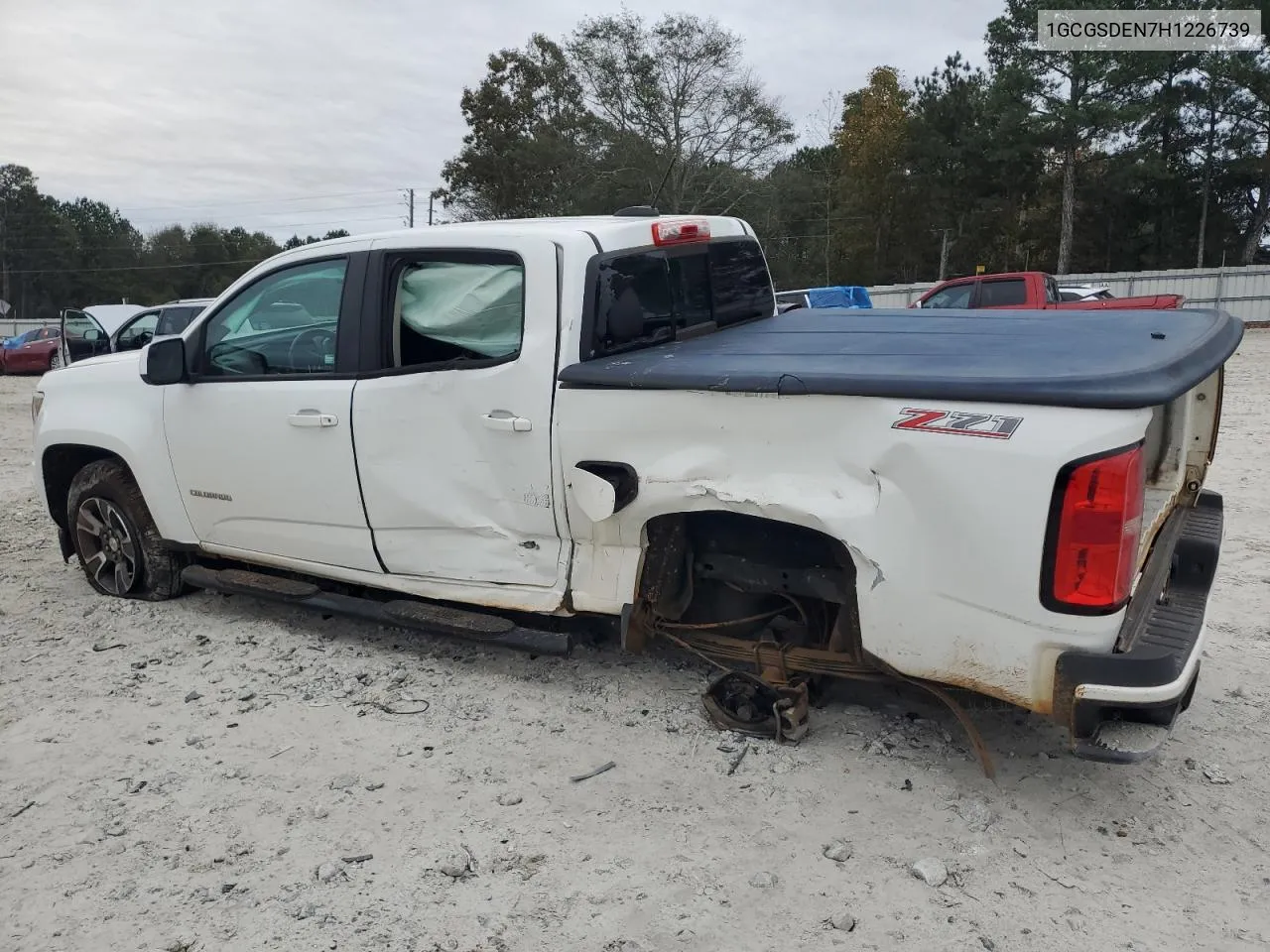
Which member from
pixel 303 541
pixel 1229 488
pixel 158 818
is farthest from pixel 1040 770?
pixel 1229 488

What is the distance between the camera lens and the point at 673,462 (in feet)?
11.1

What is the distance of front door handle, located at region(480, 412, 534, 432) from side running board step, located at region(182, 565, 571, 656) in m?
0.83

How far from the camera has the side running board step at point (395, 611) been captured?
156 inches

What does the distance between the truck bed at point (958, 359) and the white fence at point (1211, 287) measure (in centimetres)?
2521

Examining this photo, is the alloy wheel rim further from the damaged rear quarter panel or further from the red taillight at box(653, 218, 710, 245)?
the red taillight at box(653, 218, 710, 245)

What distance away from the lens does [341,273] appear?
4.27 meters

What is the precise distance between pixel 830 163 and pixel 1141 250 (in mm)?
15834

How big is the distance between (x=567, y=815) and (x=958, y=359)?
6.24 feet

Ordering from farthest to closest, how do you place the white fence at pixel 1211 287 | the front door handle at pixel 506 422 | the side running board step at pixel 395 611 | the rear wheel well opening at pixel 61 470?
the white fence at pixel 1211 287
the rear wheel well opening at pixel 61 470
the side running board step at pixel 395 611
the front door handle at pixel 506 422

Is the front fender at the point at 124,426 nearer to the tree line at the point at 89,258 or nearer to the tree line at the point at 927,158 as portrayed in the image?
the tree line at the point at 927,158

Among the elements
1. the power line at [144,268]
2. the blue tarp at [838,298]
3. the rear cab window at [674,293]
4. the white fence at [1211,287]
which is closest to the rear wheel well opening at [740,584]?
the rear cab window at [674,293]

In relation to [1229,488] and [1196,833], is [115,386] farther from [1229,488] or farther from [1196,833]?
[1229,488]

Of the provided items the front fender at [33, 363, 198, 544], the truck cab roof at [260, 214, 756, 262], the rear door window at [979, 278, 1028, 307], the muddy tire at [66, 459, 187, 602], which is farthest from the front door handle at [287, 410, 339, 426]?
the rear door window at [979, 278, 1028, 307]

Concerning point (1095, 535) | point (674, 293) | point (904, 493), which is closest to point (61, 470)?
point (674, 293)
